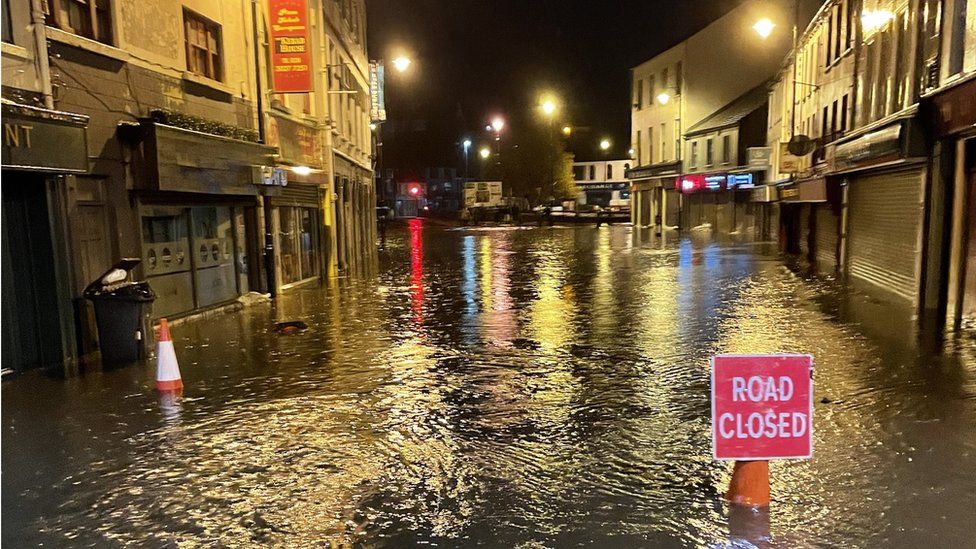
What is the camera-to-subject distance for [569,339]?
32.6 feet

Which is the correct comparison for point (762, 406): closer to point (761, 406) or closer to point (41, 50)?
point (761, 406)

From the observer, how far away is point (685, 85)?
42.7m

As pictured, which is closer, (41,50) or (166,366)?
(166,366)

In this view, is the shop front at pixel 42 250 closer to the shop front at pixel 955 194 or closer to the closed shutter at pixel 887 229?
the shop front at pixel 955 194

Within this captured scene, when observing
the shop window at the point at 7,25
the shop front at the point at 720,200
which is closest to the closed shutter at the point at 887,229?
the shop window at the point at 7,25

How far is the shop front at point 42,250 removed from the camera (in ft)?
25.9

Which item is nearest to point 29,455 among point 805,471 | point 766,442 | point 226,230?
point 766,442

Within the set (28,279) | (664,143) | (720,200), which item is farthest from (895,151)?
(664,143)

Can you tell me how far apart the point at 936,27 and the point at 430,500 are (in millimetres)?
11107

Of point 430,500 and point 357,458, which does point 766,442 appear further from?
point 357,458

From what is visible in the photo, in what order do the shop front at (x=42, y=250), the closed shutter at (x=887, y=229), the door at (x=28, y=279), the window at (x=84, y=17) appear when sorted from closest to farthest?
the shop front at (x=42, y=250)
the door at (x=28, y=279)
the window at (x=84, y=17)
the closed shutter at (x=887, y=229)

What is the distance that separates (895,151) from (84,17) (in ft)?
40.8

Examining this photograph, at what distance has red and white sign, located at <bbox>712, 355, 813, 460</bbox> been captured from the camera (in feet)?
13.9

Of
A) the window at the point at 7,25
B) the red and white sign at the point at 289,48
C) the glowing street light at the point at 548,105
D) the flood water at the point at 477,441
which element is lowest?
the flood water at the point at 477,441
